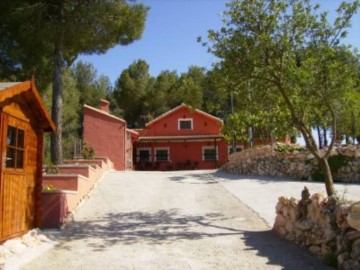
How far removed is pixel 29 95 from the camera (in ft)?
30.0

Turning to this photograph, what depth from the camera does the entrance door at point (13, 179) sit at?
7879 mm

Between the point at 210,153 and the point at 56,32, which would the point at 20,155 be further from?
the point at 210,153

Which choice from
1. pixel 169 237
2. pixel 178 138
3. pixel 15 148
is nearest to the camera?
pixel 15 148

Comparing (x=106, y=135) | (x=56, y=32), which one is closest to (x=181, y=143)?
(x=106, y=135)

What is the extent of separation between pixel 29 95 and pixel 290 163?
13.5m

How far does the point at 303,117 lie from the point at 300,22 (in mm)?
2218

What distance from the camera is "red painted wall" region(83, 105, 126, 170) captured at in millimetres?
27500

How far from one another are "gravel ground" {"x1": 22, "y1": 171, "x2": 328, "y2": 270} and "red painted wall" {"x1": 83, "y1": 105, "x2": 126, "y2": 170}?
12.0m

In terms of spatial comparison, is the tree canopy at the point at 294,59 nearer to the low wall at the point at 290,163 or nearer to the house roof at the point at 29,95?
the house roof at the point at 29,95

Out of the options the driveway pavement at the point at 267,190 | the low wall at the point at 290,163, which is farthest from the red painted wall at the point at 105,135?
the driveway pavement at the point at 267,190

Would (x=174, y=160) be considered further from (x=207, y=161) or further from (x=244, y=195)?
(x=244, y=195)

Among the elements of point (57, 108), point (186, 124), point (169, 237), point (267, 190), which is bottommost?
point (169, 237)

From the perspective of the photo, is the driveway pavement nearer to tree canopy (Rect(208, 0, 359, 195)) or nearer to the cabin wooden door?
tree canopy (Rect(208, 0, 359, 195))

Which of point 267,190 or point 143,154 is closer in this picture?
point 267,190
